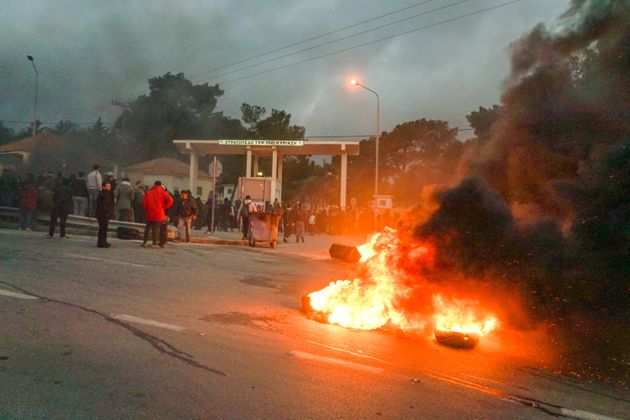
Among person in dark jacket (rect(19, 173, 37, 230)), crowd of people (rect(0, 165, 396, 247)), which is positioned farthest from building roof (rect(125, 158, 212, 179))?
person in dark jacket (rect(19, 173, 37, 230))

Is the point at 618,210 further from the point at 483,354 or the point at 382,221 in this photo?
the point at 382,221

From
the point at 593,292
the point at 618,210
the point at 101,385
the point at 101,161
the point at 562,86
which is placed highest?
the point at 101,161

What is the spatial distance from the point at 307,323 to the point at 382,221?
20.3 m

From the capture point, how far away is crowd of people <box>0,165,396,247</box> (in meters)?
13.1

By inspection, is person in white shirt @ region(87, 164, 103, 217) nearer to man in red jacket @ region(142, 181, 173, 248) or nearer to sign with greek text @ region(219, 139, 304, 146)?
man in red jacket @ region(142, 181, 173, 248)

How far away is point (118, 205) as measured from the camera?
58.7 feet

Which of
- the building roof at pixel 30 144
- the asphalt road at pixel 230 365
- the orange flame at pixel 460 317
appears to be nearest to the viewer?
the asphalt road at pixel 230 365

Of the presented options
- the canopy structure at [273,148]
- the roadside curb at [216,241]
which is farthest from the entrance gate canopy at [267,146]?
the roadside curb at [216,241]

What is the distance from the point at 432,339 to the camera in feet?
21.2

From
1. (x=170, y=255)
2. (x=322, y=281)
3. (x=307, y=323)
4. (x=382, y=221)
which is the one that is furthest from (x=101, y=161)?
(x=307, y=323)

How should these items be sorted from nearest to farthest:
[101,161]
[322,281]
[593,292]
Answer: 1. [593,292]
2. [322,281]
3. [101,161]

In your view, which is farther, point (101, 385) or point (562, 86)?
point (562, 86)

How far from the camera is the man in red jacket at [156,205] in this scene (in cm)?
1302

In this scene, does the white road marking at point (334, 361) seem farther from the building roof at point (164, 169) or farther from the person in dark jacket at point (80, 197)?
the building roof at point (164, 169)
